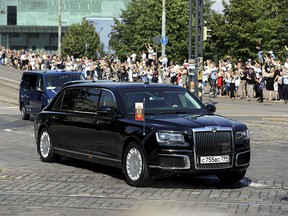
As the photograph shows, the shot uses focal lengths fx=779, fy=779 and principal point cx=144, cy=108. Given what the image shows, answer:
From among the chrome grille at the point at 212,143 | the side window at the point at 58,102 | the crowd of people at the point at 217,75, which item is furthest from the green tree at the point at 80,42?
the chrome grille at the point at 212,143

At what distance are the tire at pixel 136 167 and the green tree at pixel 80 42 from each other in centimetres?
9519

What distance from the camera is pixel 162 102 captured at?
41.6 ft

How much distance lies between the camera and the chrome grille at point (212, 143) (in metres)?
11.3

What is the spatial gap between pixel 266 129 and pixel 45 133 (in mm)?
9546

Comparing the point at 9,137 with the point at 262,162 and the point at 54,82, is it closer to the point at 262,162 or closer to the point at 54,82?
the point at 54,82

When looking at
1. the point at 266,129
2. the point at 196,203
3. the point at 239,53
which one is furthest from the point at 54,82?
the point at 239,53

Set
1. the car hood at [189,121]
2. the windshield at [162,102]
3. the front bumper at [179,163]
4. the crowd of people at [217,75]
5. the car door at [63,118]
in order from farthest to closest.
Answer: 1. the crowd of people at [217,75]
2. the car door at [63,118]
3. the windshield at [162,102]
4. the car hood at [189,121]
5. the front bumper at [179,163]

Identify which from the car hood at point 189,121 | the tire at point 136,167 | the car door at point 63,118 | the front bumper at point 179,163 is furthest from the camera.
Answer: the car door at point 63,118

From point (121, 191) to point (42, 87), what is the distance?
14.6 meters

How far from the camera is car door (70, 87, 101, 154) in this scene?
13.0m

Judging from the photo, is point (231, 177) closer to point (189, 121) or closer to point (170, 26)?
point (189, 121)

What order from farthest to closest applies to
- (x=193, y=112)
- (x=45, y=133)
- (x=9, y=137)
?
(x=9, y=137), (x=45, y=133), (x=193, y=112)

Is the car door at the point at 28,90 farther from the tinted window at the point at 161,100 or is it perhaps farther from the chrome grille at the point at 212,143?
the chrome grille at the point at 212,143

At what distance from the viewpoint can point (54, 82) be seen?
2559 centimetres
